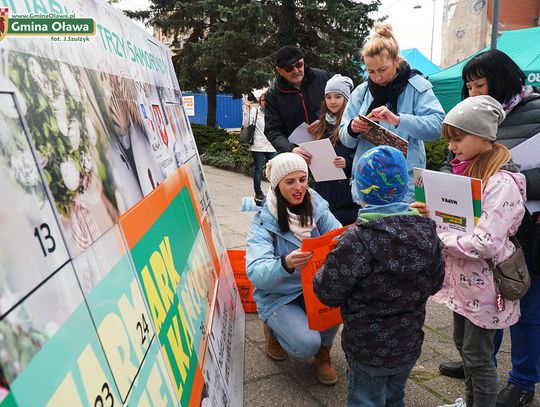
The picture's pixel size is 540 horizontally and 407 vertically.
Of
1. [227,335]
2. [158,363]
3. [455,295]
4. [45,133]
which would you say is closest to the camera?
[45,133]

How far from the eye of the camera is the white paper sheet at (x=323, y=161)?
3275 millimetres

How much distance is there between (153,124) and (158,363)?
3.51 ft

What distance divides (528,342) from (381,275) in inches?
44.6

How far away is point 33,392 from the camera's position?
781mm

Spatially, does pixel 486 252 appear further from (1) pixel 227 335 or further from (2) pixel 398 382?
(1) pixel 227 335

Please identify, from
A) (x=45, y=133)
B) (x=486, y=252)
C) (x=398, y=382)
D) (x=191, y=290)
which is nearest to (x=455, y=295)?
(x=486, y=252)

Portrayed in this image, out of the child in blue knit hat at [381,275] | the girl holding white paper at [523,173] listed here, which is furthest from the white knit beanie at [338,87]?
the child in blue knit hat at [381,275]

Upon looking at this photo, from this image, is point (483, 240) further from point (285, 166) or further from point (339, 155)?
point (339, 155)

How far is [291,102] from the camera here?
3859 millimetres

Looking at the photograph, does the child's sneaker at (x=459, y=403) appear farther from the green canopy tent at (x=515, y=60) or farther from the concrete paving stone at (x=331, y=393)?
the green canopy tent at (x=515, y=60)

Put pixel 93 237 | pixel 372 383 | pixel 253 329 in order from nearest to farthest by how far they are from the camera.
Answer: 1. pixel 93 237
2. pixel 372 383
3. pixel 253 329

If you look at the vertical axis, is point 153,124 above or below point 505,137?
above

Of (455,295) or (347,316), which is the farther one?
(455,295)

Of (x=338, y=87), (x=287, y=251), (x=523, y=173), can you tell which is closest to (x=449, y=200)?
(x=523, y=173)
